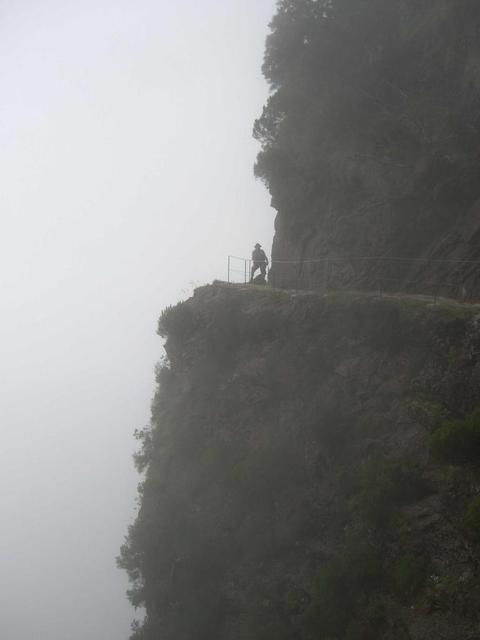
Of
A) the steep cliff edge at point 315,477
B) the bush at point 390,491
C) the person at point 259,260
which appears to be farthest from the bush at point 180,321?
the bush at point 390,491

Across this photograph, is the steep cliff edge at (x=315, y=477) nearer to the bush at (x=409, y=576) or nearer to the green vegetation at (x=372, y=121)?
the bush at (x=409, y=576)

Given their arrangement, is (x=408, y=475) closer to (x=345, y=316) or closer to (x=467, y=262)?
(x=345, y=316)

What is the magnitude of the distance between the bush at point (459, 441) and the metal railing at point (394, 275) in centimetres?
593

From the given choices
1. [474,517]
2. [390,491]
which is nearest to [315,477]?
[390,491]

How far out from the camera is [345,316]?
60.1 ft

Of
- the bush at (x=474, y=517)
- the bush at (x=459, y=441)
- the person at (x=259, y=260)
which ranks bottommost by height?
the bush at (x=474, y=517)

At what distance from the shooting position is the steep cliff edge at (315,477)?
13.1 metres

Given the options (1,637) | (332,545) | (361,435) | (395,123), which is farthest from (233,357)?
(1,637)

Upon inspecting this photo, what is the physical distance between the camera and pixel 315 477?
16.5 meters

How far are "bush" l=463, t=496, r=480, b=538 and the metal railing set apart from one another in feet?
25.4

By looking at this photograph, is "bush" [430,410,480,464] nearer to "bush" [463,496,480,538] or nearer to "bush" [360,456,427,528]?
"bush" [360,456,427,528]

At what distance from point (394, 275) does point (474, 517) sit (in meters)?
11.0

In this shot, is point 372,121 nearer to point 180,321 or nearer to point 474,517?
point 180,321

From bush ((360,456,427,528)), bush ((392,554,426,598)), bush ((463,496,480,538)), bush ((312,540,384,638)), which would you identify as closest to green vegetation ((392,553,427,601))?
bush ((392,554,426,598))
